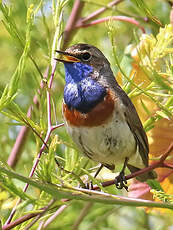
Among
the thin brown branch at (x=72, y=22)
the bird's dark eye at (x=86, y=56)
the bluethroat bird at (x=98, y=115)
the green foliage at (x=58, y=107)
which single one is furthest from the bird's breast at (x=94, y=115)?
the thin brown branch at (x=72, y=22)

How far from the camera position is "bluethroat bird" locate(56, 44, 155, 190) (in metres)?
2.40

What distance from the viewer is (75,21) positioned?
277 centimetres

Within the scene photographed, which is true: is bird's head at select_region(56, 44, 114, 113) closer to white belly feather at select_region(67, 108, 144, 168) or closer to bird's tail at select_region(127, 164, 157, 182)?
white belly feather at select_region(67, 108, 144, 168)

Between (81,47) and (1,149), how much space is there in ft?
2.27

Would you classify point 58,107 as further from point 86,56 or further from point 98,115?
point 98,115

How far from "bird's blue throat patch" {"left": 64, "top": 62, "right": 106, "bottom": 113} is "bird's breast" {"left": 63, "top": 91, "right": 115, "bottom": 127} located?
0.9 inches

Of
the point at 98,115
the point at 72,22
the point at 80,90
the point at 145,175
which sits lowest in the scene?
the point at 145,175

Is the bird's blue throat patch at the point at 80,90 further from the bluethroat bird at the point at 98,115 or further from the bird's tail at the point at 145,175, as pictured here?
the bird's tail at the point at 145,175

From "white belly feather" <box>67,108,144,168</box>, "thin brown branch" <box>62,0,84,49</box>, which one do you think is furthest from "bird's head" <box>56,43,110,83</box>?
"white belly feather" <box>67,108,144,168</box>

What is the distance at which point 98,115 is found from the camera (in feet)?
7.82

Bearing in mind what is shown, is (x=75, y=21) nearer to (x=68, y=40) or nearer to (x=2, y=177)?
(x=68, y=40)

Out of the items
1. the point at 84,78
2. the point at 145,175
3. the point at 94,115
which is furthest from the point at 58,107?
the point at 145,175

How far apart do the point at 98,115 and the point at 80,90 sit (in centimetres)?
21

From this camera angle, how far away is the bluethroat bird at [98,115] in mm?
2404
